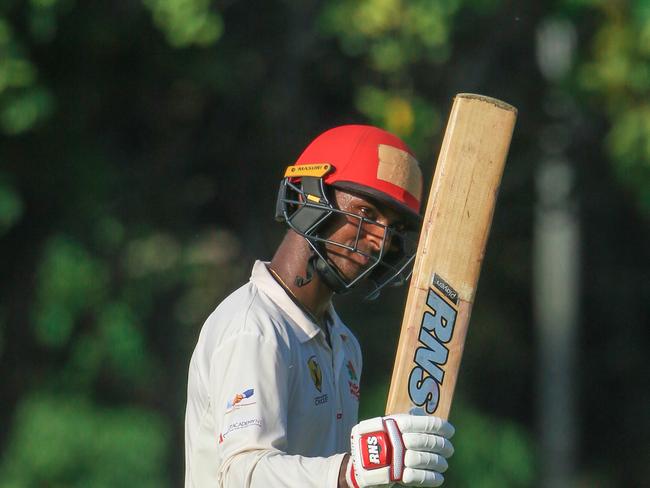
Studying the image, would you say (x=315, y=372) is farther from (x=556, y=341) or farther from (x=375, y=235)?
(x=556, y=341)

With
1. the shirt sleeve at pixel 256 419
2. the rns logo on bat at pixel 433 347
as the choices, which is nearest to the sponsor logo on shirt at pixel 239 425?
the shirt sleeve at pixel 256 419

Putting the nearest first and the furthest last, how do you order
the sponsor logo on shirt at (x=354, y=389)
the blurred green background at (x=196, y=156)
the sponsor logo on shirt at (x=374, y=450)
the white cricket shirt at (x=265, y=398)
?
the sponsor logo on shirt at (x=374, y=450) < the white cricket shirt at (x=265, y=398) < the sponsor logo on shirt at (x=354, y=389) < the blurred green background at (x=196, y=156)

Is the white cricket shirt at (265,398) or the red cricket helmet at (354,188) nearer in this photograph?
the white cricket shirt at (265,398)

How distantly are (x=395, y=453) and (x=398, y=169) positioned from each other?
2.80 feet

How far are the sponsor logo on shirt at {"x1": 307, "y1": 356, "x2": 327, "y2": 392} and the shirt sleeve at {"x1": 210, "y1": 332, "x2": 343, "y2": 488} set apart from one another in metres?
0.12

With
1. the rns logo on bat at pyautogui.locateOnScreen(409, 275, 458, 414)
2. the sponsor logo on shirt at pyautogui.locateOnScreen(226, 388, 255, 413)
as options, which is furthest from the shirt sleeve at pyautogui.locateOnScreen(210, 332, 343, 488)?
the rns logo on bat at pyautogui.locateOnScreen(409, 275, 458, 414)

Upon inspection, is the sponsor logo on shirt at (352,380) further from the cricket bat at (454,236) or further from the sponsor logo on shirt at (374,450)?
the sponsor logo on shirt at (374,450)

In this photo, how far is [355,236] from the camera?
3.48 metres

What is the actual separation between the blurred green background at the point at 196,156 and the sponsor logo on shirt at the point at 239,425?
12.1 ft

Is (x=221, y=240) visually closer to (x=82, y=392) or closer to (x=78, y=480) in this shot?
(x=82, y=392)

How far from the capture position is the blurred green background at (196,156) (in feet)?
23.3

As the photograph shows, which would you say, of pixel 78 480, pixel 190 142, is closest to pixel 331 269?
pixel 190 142

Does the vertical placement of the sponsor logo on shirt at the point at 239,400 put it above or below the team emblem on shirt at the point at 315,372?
below

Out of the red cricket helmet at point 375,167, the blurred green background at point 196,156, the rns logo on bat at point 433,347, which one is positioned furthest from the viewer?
the blurred green background at point 196,156
